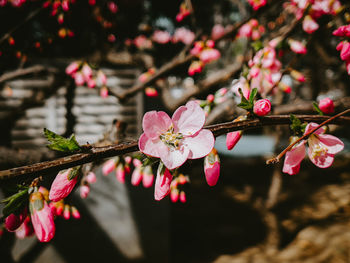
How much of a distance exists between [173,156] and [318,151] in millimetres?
467

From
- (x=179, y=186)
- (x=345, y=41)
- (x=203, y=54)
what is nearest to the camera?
(x=345, y=41)

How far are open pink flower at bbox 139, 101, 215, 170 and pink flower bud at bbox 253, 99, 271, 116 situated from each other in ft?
0.44

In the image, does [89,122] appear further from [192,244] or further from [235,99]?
[235,99]

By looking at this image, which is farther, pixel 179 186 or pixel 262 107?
pixel 179 186

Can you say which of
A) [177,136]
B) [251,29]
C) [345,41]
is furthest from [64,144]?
[251,29]

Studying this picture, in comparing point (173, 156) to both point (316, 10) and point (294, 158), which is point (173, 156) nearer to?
point (294, 158)

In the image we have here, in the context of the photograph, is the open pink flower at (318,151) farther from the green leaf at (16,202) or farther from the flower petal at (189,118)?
the green leaf at (16,202)

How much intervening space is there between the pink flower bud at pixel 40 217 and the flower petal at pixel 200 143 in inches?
16.5

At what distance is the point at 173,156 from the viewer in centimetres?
66

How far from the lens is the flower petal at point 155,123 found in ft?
2.11

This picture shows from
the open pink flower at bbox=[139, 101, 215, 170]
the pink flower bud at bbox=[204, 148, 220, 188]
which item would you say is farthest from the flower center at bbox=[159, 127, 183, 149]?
the pink flower bud at bbox=[204, 148, 220, 188]

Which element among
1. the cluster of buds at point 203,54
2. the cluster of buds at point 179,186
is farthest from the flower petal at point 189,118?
the cluster of buds at point 203,54

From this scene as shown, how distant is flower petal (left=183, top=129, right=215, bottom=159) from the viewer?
0.62 metres

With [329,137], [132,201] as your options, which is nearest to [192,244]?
[132,201]
